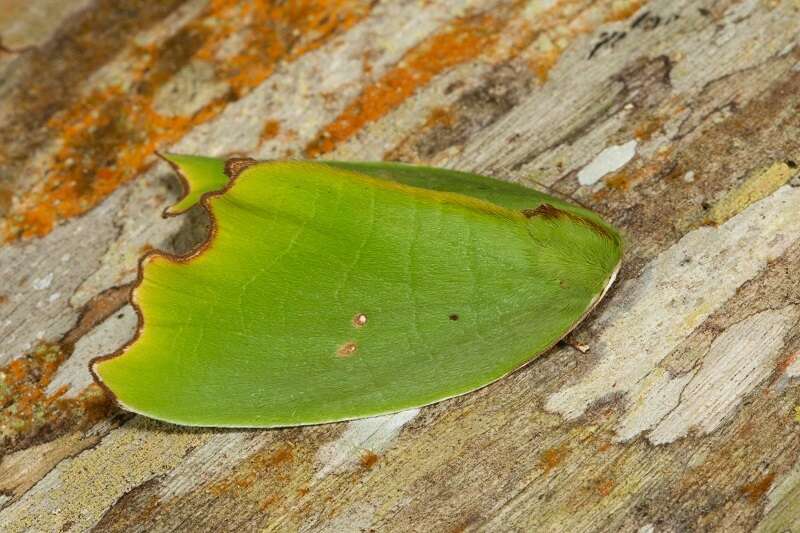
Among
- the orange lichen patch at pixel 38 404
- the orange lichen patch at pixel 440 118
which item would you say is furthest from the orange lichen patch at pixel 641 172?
the orange lichen patch at pixel 38 404

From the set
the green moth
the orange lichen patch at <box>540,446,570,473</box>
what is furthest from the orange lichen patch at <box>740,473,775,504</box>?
the green moth

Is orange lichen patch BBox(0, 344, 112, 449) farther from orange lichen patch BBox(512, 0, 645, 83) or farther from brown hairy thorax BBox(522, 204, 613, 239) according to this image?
orange lichen patch BBox(512, 0, 645, 83)

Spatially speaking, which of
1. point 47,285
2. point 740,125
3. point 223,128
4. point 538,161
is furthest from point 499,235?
point 47,285

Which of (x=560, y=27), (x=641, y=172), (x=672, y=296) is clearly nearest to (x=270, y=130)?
(x=560, y=27)

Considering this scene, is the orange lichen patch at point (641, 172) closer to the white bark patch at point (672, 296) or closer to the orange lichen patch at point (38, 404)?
the white bark patch at point (672, 296)

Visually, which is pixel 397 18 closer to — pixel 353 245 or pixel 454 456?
pixel 353 245

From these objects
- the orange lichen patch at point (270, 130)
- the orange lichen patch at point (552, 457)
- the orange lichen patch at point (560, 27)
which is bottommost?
the orange lichen patch at point (552, 457)
